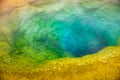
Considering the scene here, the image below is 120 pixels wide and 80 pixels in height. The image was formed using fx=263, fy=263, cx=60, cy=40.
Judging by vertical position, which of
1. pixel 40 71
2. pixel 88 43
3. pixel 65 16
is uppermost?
pixel 65 16

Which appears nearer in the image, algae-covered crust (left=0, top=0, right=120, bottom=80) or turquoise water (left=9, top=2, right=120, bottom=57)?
algae-covered crust (left=0, top=0, right=120, bottom=80)

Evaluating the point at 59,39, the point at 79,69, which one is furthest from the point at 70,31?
the point at 79,69

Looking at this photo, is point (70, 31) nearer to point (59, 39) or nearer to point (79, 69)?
point (59, 39)

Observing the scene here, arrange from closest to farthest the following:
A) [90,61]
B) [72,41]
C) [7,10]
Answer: [90,61], [72,41], [7,10]

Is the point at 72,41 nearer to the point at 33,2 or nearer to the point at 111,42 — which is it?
the point at 111,42

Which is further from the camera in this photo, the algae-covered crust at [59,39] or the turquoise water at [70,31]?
the turquoise water at [70,31]

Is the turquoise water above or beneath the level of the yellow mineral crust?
above

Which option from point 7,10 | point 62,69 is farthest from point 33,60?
point 7,10
